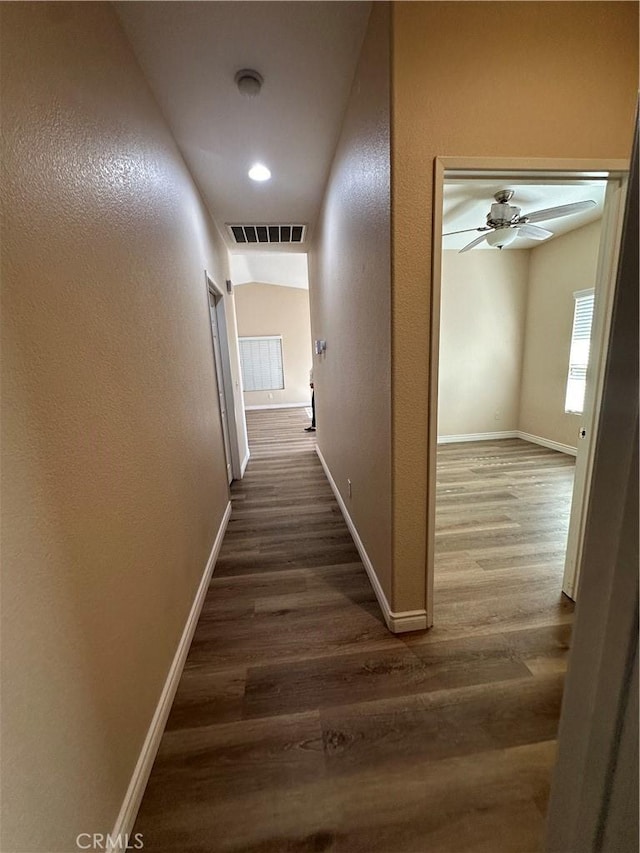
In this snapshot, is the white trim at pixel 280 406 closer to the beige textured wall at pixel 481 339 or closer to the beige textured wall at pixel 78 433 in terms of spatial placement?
the beige textured wall at pixel 481 339

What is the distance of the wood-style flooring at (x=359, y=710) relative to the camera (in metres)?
0.95

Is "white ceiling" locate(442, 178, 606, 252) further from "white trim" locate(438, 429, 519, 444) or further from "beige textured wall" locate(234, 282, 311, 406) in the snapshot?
"beige textured wall" locate(234, 282, 311, 406)

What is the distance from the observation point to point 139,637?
1089 millimetres

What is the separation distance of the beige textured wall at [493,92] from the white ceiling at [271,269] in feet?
15.0

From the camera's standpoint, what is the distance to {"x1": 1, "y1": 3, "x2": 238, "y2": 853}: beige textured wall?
65 cm

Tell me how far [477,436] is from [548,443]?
901 millimetres

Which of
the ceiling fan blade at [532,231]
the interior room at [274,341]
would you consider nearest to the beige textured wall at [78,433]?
the ceiling fan blade at [532,231]

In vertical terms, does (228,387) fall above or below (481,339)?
below

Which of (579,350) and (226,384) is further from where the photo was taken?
(579,350)

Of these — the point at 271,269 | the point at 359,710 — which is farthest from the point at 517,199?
the point at 271,269

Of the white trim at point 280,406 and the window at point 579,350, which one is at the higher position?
the window at point 579,350

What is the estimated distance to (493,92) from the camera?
1.17 m

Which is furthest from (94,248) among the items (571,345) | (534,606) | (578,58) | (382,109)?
(571,345)

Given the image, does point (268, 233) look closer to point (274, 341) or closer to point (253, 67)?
point (253, 67)
